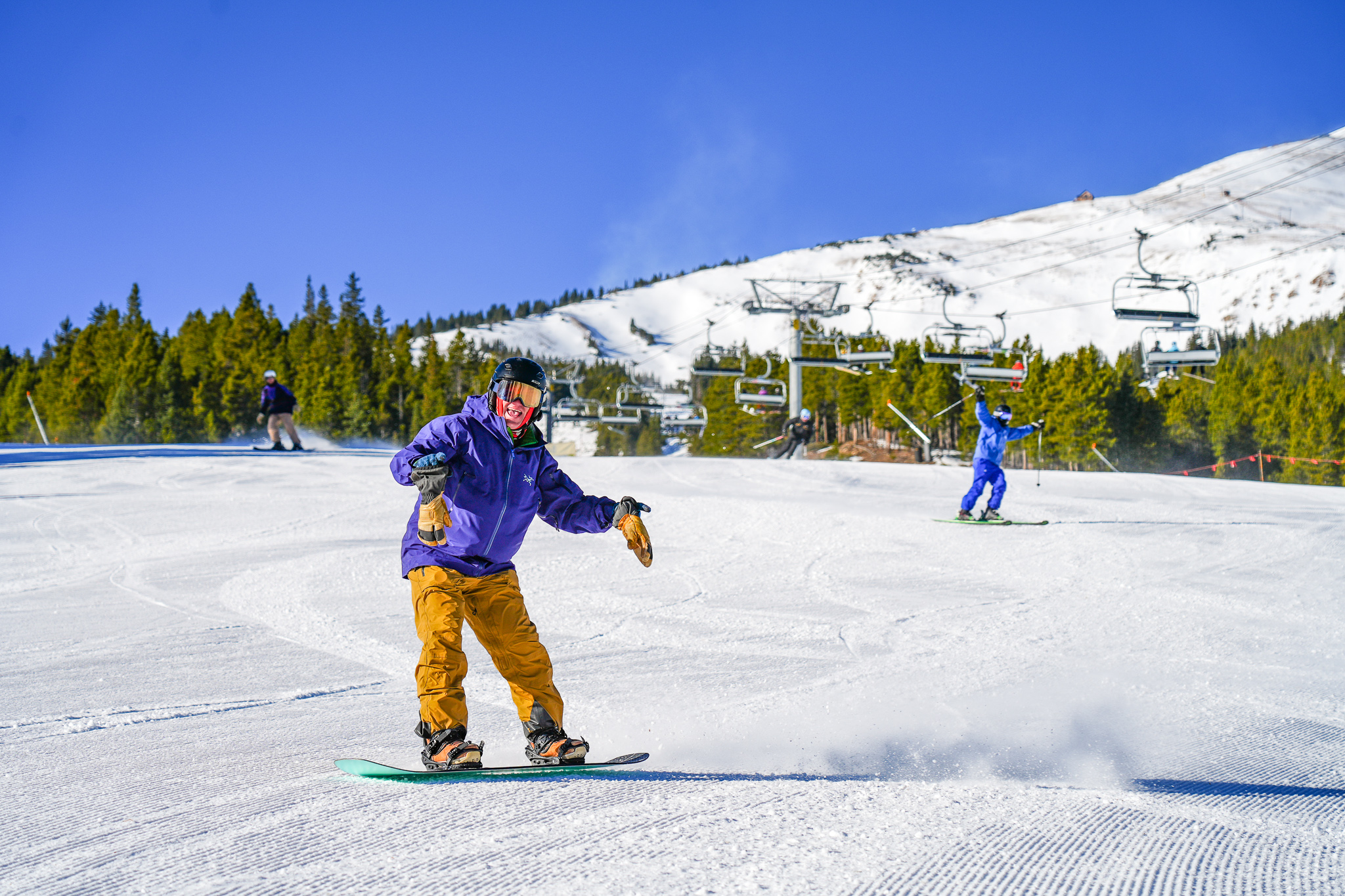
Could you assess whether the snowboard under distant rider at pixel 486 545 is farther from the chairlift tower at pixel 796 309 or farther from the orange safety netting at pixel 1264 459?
the chairlift tower at pixel 796 309

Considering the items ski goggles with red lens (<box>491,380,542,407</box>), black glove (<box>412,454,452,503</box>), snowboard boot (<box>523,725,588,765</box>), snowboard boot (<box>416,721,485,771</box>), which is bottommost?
snowboard boot (<box>523,725,588,765</box>)

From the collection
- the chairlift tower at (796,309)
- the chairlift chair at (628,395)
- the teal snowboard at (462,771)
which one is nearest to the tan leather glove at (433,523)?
the teal snowboard at (462,771)

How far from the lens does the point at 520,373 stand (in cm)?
319

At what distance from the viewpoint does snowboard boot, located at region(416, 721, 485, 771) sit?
2.98 meters

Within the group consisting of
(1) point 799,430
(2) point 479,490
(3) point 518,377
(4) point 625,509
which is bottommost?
(4) point 625,509

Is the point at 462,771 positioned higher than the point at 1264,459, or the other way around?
the point at 462,771

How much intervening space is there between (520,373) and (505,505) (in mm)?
517

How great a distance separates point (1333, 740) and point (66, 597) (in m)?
8.50

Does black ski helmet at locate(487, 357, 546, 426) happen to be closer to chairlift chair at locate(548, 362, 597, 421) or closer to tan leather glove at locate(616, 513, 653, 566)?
tan leather glove at locate(616, 513, 653, 566)

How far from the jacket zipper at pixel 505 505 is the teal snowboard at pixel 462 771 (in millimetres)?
790

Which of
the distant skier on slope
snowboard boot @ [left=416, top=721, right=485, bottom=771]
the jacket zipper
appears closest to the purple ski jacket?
the jacket zipper

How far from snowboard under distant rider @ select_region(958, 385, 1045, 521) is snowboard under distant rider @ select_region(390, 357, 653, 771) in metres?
9.60

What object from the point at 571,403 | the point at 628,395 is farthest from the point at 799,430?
the point at 628,395

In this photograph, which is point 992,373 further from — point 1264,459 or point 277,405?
point 1264,459
